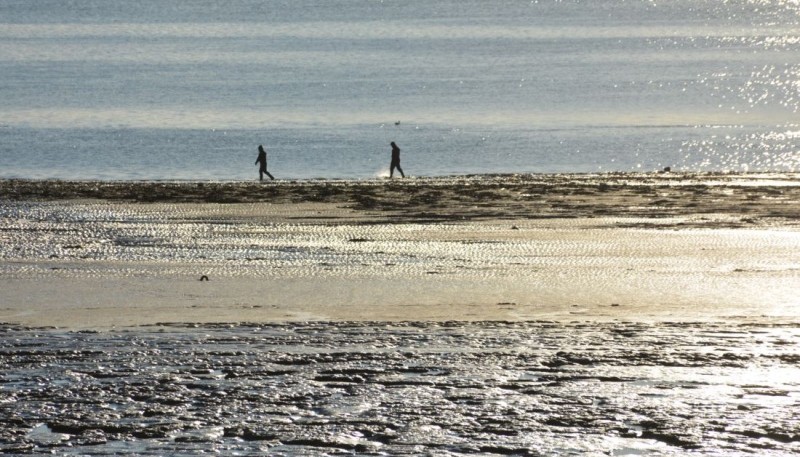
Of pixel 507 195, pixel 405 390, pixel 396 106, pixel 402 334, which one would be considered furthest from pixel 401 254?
pixel 396 106

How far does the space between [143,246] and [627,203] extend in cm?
1162

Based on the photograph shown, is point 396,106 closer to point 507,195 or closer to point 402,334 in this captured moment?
point 507,195

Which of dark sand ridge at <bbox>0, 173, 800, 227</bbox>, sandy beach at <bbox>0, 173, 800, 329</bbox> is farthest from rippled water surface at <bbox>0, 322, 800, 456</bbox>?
dark sand ridge at <bbox>0, 173, 800, 227</bbox>

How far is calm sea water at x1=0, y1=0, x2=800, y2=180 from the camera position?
5953 cm

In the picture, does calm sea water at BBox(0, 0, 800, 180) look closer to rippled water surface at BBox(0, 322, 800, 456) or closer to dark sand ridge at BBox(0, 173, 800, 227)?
dark sand ridge at BBox(0, 173, 800, 227)

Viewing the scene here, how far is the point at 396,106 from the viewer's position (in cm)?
9831

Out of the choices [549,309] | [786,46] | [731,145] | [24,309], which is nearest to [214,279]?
[24,309]

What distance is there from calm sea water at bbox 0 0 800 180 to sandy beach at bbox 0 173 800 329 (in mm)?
21160

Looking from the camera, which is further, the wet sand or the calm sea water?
the calm sea water

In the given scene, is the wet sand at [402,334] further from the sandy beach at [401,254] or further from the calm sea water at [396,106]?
the calm sea water at [396,106]

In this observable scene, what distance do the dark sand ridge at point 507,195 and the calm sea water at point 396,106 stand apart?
1482 centimetres

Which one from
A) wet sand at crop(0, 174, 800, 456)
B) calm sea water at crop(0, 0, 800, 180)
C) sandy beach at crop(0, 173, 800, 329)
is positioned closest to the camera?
wet sand at crop(0, 174, 800, 456)

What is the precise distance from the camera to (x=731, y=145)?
68875mm

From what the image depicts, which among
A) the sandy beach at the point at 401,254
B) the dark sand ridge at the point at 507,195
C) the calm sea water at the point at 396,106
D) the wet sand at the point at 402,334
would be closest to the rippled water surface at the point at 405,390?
the wet sand at the point at 402,334
